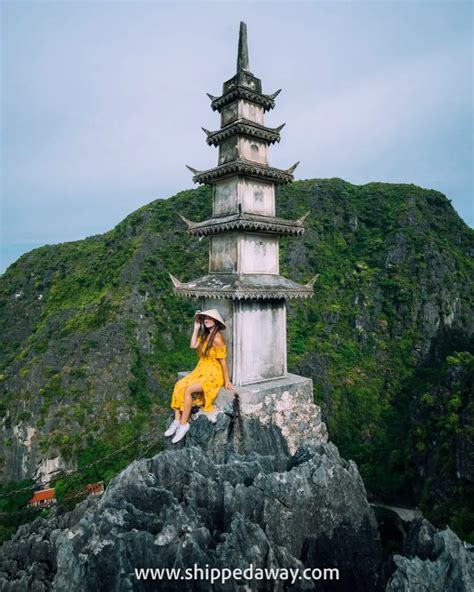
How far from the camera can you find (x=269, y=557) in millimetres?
4535

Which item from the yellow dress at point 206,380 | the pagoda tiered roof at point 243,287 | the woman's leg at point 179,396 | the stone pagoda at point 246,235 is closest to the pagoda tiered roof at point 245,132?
the stone pagoda at point 246,235

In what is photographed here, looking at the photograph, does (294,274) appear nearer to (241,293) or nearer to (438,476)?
(438,476)

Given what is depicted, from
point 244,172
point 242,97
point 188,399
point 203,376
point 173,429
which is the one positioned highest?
point 242,97

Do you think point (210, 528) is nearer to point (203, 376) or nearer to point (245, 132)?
point (203, 376)

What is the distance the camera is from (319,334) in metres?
42.8

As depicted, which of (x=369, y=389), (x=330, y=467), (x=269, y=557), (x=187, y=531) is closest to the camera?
(x=269, y=557)

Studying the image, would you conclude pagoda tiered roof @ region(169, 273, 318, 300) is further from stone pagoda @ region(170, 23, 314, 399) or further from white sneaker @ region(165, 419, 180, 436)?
white sneaker @ region(165, 419, 180, 436)

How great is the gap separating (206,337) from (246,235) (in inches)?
164

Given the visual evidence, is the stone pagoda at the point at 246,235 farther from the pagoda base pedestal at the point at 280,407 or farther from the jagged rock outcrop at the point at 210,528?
the jagged rock outcrop at the point at 210,528

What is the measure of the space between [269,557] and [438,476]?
1106 inches

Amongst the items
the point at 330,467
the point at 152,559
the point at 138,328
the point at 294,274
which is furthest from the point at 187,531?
the point at 294,274

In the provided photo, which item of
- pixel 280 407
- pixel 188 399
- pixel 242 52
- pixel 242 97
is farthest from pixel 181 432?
pixel 242 52

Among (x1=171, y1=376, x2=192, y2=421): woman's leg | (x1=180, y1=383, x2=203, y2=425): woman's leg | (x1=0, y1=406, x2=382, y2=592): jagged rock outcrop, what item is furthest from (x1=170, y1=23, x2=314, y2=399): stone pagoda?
(x1=0, y1=406, x2=382, y2=592): jagged rock outcrop

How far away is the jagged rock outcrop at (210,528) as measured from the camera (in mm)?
4598
